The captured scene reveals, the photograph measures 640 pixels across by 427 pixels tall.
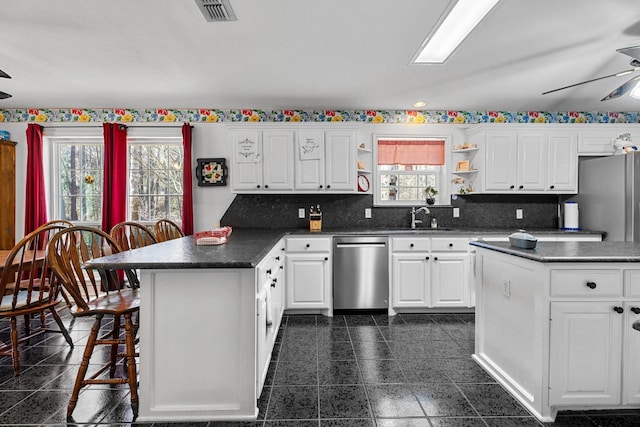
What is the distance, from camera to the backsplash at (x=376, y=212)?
420cm

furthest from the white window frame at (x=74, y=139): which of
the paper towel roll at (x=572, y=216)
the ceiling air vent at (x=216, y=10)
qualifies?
the paper towel roll at (x=572, y=216)

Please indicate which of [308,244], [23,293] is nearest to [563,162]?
[308,244]

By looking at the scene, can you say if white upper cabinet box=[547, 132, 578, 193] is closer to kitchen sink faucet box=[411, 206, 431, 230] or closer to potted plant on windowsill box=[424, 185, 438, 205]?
potted plant on windowsill box=[424, 185, 438, 205]

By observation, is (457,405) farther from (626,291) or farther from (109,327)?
(109,327)

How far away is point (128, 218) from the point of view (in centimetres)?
419

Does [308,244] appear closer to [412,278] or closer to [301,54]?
[412,278]

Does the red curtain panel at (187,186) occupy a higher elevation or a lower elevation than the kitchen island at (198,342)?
higher

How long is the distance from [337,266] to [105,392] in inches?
84.8

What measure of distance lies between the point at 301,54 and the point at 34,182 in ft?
11.6

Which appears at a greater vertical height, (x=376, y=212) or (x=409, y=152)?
(x=409, y=152)

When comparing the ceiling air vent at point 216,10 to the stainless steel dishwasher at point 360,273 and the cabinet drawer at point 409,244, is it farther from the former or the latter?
the cabinet drawer at point 409,244

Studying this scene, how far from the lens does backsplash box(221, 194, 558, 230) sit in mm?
4195

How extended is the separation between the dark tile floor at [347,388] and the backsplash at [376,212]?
1.53 metres

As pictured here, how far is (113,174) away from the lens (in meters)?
4.00
